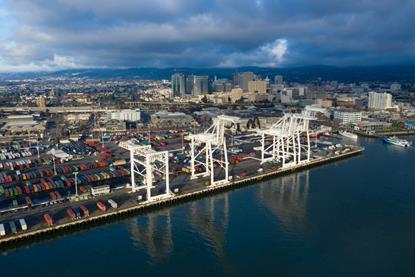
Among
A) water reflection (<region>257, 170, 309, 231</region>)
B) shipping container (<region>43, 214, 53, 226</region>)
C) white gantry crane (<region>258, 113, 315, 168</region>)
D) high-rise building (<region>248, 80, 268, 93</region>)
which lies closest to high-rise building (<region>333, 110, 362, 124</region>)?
white gantry crane (<region>258, 113, 315, 168</region>)

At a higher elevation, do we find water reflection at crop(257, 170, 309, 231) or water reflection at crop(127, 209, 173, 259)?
water reflection at crop(257, 170, 309, 231)

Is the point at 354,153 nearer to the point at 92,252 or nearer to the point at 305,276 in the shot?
the point at 305,276

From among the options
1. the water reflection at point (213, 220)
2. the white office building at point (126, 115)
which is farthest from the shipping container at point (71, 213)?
the white office building at point (126, 115)

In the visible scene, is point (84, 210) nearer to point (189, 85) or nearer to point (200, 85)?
point (200, 85)

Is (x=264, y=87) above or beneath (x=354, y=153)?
above

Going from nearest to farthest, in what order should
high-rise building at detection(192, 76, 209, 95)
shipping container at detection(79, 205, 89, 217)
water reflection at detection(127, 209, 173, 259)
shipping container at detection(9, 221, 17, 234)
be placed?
water reflection at detection(127, 209, 173, 259)
shipping container at detection(9, 221, 17, 234)
shipping container at detection(79, 205, 89, 217)
high-rise building at detection(192, 76, 209, 95)

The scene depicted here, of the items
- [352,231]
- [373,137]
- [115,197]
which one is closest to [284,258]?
[352,231]

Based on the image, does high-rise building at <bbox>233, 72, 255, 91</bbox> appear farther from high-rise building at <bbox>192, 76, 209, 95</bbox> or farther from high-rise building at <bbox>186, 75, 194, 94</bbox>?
high-rise building at <bbox>186, 75, 194, 94</bbox>
